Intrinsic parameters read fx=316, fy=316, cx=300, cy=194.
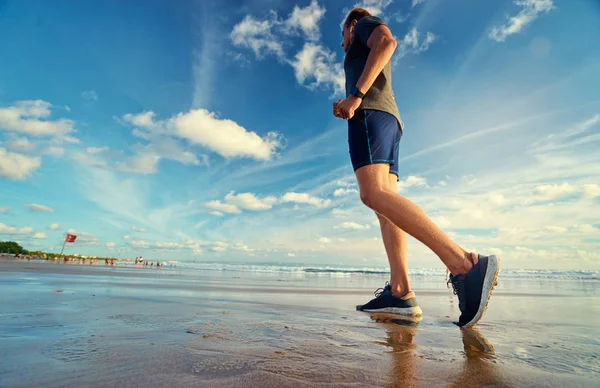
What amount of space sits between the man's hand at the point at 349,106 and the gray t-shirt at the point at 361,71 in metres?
0.11

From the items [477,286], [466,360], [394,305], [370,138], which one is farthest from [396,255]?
[466,360]

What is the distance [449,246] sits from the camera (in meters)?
A: 2.16

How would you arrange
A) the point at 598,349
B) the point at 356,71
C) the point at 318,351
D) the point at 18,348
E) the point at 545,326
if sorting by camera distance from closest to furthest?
1. the point at 18,348
2. the point at 318,351
3. the point at 598,349
4. the point at 545,326
5. the point at 356,71

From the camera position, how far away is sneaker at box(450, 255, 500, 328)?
6.85ft

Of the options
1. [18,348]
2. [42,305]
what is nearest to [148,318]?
[18,348]

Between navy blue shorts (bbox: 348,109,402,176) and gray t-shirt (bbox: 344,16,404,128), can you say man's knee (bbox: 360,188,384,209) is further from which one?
gray t-shirt (bbox: 344,16,404,128)

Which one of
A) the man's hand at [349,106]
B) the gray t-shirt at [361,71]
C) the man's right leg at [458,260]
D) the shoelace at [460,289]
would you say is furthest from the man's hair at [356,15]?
the shoelace at [460,289]

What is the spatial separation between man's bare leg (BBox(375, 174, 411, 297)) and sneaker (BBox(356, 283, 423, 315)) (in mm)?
48

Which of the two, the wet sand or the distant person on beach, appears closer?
the wet sand

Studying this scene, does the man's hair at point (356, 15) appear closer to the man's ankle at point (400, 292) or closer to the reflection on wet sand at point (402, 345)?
the man's ankle at point (400, 292)

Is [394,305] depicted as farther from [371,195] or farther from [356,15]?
[356,15]

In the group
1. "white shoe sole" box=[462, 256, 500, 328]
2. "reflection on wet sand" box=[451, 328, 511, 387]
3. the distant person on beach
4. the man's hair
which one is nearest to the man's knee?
the distant person on beach

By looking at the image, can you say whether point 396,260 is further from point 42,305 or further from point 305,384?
point 42,305

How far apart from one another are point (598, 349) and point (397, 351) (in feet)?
3.75
